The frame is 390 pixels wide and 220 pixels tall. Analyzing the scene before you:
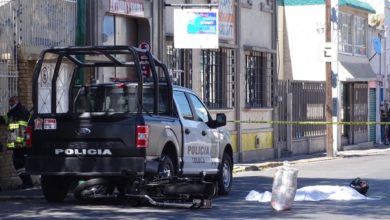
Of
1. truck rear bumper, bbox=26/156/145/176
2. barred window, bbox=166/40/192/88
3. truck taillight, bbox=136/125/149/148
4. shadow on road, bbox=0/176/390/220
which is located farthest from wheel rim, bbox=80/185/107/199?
barred window, bbox=166/40/192/88

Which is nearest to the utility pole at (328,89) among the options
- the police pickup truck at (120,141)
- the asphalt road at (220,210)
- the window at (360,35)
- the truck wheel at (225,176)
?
the window at (360,35)

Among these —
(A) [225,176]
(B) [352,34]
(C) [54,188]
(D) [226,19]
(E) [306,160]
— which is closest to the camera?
(C) [54,188]

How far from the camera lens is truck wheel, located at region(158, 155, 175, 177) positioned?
14.4 meters

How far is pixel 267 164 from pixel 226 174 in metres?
10.1

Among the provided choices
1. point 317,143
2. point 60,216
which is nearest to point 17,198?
point 60,216

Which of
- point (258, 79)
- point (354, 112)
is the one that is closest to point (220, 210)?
point (258, 79)

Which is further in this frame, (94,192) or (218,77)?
(218,77)

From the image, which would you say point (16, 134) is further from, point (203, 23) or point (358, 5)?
point (358, 5)

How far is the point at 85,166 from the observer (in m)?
14.1

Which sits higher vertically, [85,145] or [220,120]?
[220,120]

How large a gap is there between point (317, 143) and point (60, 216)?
2359cm

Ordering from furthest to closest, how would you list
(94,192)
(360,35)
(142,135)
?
1. (360,35)
2. (94,192)
3. (142,135)

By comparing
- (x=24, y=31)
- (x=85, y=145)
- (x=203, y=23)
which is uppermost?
(x=203, y=23)

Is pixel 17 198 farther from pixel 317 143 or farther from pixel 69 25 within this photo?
pixel 317 143
